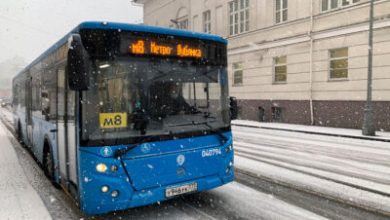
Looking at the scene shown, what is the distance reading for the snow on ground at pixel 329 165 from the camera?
6.62 metres

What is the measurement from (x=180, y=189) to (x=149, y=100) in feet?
4.64

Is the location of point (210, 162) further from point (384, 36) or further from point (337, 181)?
point (384, 36)

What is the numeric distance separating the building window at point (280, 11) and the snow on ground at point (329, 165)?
11.5m

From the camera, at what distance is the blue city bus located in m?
4.75

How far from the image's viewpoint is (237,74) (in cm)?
2812

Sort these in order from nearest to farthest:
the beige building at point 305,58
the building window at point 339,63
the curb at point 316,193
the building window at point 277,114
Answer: the curb at point 316,193 < the beige building at point 305,58 < the building window at point 339,63 < the building window at point 277,114

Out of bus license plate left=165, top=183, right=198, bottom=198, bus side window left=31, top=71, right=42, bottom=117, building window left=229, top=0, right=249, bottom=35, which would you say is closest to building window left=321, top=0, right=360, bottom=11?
building window left=229, top=0, right=249, bottom=35

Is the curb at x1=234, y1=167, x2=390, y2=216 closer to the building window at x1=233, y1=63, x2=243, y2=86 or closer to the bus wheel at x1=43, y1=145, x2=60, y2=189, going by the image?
the bus wheel at x1=43, y1=145, x2=60, y2=189

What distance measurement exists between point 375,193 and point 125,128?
4.79 m

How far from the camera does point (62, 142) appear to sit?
19.5 feet

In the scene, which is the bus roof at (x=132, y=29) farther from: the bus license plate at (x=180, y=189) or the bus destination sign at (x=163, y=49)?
the bus license plate at (x=180, y=189)

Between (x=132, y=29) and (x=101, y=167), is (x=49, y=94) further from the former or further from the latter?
(x=101, y=167)

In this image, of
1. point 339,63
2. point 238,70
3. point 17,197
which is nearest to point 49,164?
point 17,197

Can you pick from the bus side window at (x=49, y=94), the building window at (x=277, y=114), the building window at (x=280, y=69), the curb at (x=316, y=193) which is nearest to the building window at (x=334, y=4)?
the building window at (x=280, y=69)
